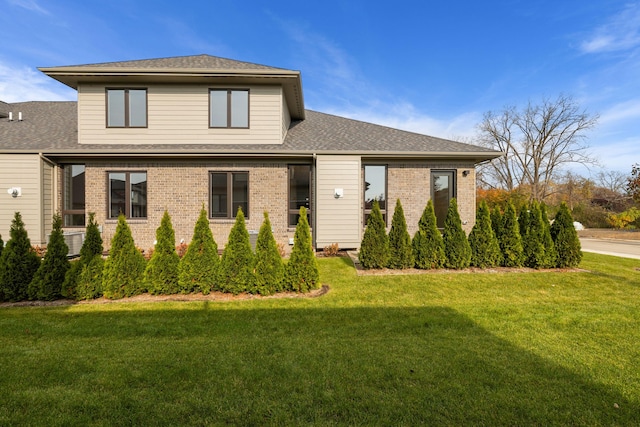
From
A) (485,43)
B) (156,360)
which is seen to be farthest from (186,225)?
(485,43)

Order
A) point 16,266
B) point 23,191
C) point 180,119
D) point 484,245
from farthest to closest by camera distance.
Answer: point 180,119
point 23,191
point 484,245
point 16,266

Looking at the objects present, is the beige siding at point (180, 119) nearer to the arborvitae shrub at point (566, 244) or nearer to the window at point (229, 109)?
the window at point (229, 109)

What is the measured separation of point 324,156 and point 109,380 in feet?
26.8

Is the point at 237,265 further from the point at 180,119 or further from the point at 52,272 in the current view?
the point at 180,119

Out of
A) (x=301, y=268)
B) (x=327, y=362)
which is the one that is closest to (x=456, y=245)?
(x=301, y=268)

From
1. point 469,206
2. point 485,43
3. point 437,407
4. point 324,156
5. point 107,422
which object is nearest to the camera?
point 107,422

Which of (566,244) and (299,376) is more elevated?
(566,244)

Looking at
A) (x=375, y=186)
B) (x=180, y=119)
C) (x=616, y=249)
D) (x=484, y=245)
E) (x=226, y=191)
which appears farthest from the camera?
(x=616, y=249)

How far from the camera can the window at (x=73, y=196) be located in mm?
10242

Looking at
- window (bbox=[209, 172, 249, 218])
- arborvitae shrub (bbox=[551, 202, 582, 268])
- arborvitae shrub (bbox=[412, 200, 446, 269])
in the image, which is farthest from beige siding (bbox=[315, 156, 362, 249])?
arborvitae shrub (bbox=[551, 202, 582, 268])

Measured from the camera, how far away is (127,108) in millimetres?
10281

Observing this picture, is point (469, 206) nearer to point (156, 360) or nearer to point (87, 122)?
point (156, 360)

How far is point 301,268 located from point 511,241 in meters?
5.46

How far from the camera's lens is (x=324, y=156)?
1006 cm
